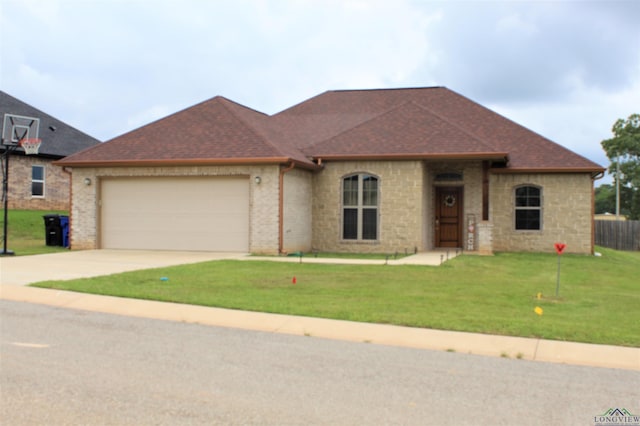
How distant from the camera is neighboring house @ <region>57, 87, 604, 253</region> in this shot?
2061 centimetres

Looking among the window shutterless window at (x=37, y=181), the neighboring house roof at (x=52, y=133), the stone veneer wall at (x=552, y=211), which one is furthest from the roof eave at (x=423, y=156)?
the neighboring house roof at (x=52, y=133)

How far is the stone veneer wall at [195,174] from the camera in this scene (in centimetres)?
2002

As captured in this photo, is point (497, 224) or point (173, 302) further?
point (497, 224)

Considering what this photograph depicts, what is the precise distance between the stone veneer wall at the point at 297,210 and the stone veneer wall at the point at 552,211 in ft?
22.6

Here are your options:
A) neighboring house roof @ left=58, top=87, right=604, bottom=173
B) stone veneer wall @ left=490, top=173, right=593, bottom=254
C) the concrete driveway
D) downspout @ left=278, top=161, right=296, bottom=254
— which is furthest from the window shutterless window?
stone veneer wall @ left=490, top=173, right=593, bottom=254

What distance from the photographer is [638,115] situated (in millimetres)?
56531

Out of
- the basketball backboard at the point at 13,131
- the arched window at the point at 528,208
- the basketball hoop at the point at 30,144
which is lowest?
the arched window at the point at 528,208

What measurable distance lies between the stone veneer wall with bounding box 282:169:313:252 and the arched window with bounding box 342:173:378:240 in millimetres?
1217

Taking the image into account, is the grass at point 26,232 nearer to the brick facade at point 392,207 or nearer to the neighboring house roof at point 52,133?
the brick facade at point 392,207

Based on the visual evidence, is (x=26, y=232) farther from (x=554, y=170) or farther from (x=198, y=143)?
(x=554, y=170)

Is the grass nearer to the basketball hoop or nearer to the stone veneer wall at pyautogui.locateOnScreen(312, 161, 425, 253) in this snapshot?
the basketball hoop

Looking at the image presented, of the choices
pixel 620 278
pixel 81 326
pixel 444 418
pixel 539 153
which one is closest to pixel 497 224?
pixel 539 153

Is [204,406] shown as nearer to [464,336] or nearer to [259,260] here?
[464,336]

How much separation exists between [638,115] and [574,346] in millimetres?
55215
